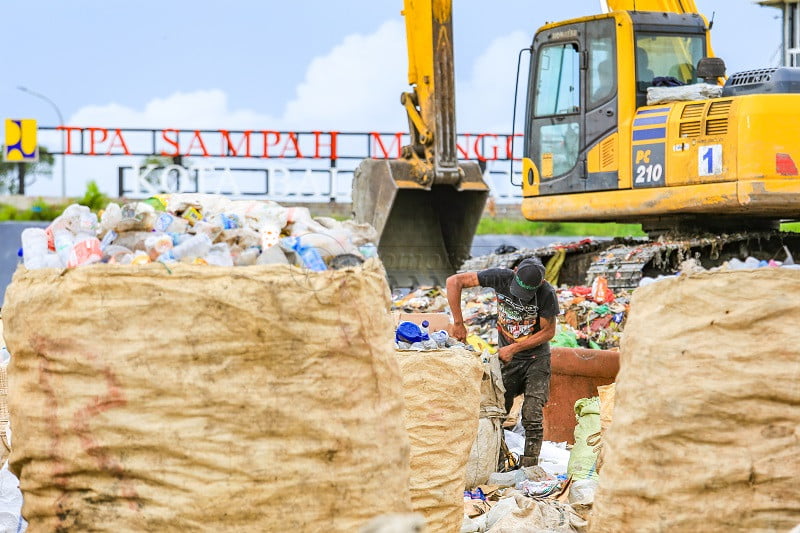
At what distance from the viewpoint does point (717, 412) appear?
375 centimetres

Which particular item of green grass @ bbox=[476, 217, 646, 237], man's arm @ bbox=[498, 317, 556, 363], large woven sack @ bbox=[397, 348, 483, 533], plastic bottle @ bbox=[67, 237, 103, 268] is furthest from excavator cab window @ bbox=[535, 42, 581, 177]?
green grass @ bbox=[476, 217, 646, 237]

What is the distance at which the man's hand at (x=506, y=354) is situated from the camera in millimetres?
7677

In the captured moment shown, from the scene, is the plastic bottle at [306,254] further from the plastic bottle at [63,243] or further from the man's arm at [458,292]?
the man's arm at [458,292]

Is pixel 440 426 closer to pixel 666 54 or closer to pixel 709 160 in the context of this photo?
pixel 709 160

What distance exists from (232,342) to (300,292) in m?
0.25

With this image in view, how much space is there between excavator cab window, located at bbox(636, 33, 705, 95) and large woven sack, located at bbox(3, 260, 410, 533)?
8946mm

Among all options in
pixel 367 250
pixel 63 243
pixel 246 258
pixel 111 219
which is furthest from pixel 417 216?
pixel 246 258

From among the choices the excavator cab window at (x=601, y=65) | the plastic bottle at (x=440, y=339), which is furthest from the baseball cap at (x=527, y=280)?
the excavator cab window at (x=601, y=65)

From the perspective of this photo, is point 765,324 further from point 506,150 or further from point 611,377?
point 506,150

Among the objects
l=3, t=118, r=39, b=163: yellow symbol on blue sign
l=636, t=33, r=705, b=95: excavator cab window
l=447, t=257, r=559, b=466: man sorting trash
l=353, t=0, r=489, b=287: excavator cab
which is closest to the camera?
l=447, t=257, r=559, b=466: man sorting trash

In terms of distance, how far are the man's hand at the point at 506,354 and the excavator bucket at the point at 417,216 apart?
7672mm

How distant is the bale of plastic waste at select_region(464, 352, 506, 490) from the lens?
7.04 m

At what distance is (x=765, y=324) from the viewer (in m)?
3.79

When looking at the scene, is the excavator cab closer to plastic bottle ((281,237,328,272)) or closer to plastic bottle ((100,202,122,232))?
plastic bottle ((100,202,122,232))
